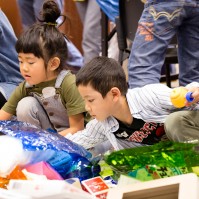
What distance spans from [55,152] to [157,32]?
2.09ft

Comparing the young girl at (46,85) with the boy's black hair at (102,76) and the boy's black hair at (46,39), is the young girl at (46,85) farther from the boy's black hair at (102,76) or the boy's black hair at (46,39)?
the boy's black hair at (102,76)

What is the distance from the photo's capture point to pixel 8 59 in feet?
6.83

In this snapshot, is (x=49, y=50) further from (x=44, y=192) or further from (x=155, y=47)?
(x=44, y=192)

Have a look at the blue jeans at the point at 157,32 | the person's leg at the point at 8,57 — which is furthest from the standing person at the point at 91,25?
the blue jeans at the point at 157,32

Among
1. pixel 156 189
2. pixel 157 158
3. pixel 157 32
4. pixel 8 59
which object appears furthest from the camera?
pixel 8 59

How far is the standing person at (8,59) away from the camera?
2.06m

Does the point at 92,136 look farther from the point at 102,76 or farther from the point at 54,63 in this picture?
the point at 54,63

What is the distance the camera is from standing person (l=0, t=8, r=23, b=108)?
2.06m

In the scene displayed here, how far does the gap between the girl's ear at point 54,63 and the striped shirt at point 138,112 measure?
339 mm

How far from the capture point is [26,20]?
10.3 ft

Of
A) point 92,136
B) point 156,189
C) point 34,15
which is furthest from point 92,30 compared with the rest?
point 156,189

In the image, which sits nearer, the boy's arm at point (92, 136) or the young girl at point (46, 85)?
the boy's arm at point (92, 136)

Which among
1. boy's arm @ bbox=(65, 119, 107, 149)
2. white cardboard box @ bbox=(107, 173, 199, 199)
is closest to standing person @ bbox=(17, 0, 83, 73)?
boy's arm @ bbox=(65, 119, 107, 149)

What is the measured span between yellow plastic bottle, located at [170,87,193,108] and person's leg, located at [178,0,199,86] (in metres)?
0.48
